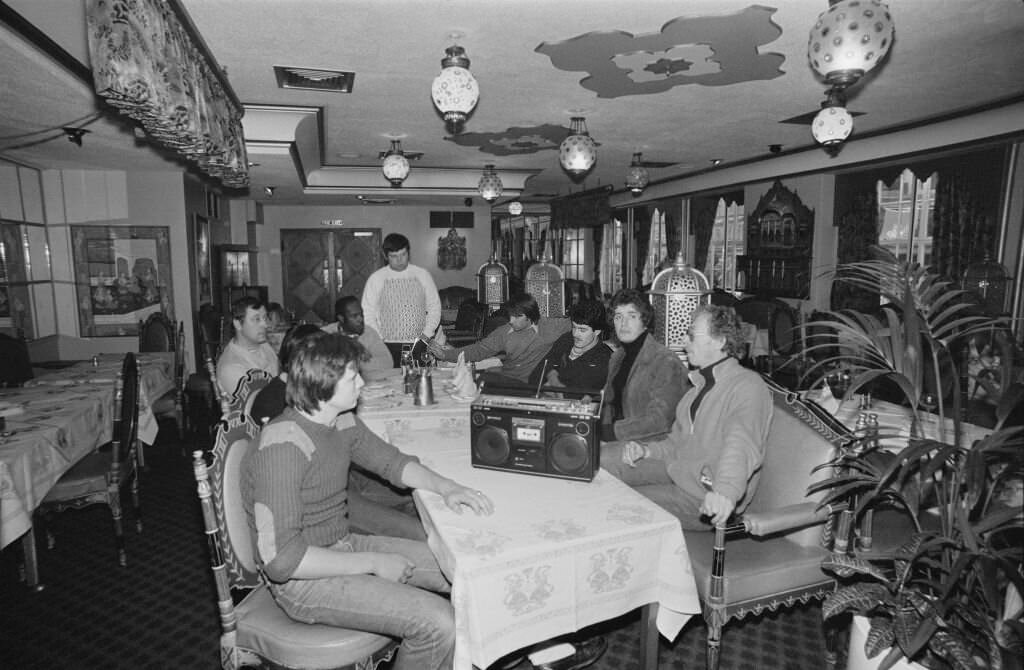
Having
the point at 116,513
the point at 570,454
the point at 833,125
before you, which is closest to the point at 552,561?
the point at 570,454

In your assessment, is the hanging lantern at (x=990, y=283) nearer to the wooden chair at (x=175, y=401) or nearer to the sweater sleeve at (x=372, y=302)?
the sweater sleeve at (x=372, y=302)

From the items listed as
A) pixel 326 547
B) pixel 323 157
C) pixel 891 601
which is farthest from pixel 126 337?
pixel 891 601

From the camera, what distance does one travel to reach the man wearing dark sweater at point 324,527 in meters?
1.71

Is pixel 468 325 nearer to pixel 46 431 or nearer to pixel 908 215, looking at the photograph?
pixel 908 215

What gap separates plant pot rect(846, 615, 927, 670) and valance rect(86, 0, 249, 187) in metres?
2.85

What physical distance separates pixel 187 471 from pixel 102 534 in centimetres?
104

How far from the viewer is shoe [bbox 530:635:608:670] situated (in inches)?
91.7

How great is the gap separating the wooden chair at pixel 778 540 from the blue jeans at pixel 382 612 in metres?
0.93

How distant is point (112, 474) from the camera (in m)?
3.17

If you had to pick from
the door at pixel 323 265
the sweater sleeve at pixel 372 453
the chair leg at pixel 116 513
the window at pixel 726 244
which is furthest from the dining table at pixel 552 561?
the door at pixel 323 265

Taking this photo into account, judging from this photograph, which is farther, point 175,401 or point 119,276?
point 119,276

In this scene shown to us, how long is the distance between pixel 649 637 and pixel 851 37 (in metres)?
2.32

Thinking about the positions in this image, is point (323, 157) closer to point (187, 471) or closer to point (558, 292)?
point (558, 292)

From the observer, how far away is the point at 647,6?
291 cm
